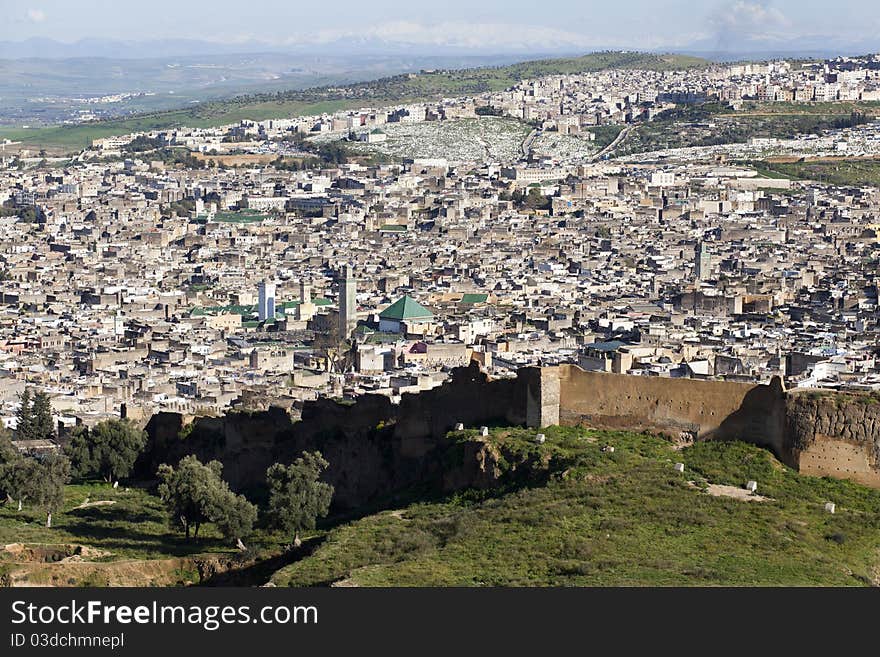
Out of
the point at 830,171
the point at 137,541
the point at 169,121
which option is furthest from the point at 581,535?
the point at 169,121

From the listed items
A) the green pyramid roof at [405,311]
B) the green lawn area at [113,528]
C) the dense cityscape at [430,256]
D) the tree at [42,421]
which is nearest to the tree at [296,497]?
the green lawn area at [113,528]

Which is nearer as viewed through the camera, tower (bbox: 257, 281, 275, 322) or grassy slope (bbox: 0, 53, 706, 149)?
tower (bbox: 257, 281, 275, 322)

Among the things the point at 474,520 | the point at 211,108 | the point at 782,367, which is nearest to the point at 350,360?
the point at 782,367

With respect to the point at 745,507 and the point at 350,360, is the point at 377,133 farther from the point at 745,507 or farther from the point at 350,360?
the point at 745,507

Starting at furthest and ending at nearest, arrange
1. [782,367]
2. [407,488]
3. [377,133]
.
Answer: [377,133] → [782,367] → [407,488]

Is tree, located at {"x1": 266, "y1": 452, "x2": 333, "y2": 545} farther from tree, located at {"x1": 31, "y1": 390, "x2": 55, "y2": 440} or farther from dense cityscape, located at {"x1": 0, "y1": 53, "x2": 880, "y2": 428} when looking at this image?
tree, located at {"x1": 31, "y1": 390, "x2": 55, "y2": 440}

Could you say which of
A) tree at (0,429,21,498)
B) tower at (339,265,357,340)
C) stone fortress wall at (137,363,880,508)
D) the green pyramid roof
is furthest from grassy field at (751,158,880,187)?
stone fortress wall at (137,363,880,508)
